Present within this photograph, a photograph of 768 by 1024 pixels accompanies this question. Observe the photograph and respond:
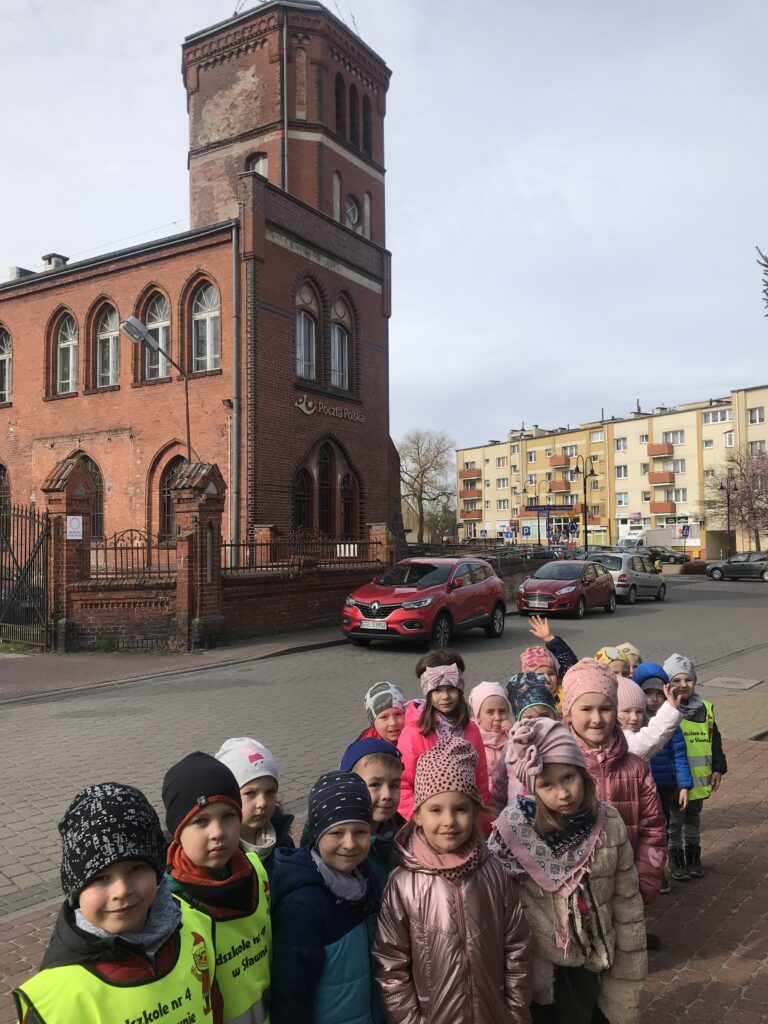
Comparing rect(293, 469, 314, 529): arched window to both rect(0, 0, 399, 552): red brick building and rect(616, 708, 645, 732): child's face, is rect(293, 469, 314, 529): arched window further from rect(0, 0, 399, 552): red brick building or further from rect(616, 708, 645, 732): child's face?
rect(616, 708, 645, 732): child's face

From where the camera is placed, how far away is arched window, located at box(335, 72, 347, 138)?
28.3 m

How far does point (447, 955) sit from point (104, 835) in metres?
1.12

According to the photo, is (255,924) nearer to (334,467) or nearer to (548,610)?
(548,610)

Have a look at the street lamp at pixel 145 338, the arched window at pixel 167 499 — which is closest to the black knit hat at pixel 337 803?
the street lamp at pixel 145 338

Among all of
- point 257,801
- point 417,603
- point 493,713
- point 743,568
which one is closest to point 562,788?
point 257,801

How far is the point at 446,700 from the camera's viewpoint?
3926 millimetres

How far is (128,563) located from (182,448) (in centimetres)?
755

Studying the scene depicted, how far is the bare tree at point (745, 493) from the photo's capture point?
5472 centimetres

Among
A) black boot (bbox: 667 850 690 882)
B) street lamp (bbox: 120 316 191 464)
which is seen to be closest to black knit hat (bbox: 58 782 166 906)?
black boot (bbox: 667 850 690 882)

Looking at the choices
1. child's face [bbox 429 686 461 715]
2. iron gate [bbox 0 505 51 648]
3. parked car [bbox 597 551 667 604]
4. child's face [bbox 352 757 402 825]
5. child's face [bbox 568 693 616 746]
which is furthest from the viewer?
parked car [bbox 597 551 667 604]

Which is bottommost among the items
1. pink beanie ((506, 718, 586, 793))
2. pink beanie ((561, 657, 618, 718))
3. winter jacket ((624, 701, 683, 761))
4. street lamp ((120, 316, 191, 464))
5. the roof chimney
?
winter jacket ((624, 701, 683, 761))

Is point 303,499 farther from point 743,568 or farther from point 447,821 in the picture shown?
point 743,568

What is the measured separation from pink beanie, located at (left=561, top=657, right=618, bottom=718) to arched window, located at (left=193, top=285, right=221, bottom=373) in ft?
65.0

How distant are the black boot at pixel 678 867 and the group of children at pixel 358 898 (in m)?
1.70
